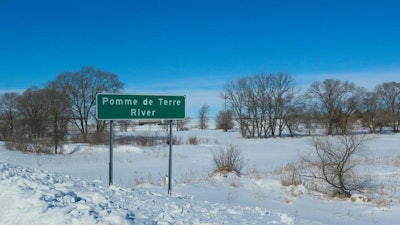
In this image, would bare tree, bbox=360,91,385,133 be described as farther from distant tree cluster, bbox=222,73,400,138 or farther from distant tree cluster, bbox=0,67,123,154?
distant tree cluster, bbox=0,67,123,154

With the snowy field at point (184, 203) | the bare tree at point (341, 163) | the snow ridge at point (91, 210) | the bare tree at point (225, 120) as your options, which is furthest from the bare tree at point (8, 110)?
the snow ridge at point (91, 210)

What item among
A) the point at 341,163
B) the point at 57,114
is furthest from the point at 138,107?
the point at 57,114

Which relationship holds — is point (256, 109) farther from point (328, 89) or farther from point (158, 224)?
point (158, 224)

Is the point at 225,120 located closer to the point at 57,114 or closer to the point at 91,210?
the point at 57,114

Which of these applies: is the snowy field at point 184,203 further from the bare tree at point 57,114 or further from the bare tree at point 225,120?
the bare tree at point 225,120

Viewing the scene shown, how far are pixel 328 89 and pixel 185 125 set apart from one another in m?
46.1

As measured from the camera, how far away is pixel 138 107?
26.8ft

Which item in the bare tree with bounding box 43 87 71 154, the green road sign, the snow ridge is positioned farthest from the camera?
the bare tree with bounding box 43 87 71 154

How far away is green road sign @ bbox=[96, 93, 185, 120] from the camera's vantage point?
7.86 metres

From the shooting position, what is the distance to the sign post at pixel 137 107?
25.8 ft

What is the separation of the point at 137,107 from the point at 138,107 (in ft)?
0.07

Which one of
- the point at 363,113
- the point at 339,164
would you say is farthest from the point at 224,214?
the point at 363,113

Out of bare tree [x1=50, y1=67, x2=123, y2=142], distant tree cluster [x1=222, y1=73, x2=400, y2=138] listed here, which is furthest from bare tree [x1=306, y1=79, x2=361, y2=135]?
bare tree [x1=50, y1=67, x2=123, y2=142]

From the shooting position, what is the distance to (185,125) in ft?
354
